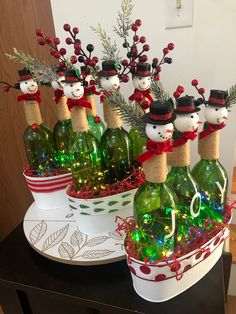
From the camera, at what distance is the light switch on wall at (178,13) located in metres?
0.76

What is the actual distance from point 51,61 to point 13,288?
768mm

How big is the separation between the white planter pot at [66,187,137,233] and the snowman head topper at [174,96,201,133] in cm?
23

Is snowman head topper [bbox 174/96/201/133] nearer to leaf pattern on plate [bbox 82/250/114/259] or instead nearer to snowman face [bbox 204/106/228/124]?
snowman face [bbox 204/106/228/124]

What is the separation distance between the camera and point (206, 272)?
0.59 meters

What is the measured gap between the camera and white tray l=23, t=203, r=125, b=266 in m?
Result: 0.61

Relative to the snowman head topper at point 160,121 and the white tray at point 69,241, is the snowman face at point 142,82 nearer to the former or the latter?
the snowman head topper at point 160,121

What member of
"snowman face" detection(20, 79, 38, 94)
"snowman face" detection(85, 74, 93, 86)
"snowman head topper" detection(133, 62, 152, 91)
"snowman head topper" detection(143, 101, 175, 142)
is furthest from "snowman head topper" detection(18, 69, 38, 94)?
"snowman head topper" detection(143, 101, 175, 142)

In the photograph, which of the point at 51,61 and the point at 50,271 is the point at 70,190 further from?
the point at 51,61

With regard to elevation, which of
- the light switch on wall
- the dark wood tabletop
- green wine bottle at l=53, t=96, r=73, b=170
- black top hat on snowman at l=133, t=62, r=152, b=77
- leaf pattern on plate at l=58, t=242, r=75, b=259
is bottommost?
the dark wood tabletop

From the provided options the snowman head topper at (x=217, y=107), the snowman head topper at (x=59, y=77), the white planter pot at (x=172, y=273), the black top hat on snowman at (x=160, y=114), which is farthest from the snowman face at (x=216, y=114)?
the snowman head topper at (x=59, y=77)

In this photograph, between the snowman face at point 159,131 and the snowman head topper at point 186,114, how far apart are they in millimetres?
42

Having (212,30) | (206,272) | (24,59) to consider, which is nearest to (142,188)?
(206,272)

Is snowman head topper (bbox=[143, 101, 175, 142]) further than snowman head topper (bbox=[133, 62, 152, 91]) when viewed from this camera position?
No

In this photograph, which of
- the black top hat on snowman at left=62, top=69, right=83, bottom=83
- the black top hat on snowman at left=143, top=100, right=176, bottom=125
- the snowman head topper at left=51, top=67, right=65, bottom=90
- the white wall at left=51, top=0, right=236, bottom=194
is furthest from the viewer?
the white wall at left=51, top=0, right=236, bottom=194
